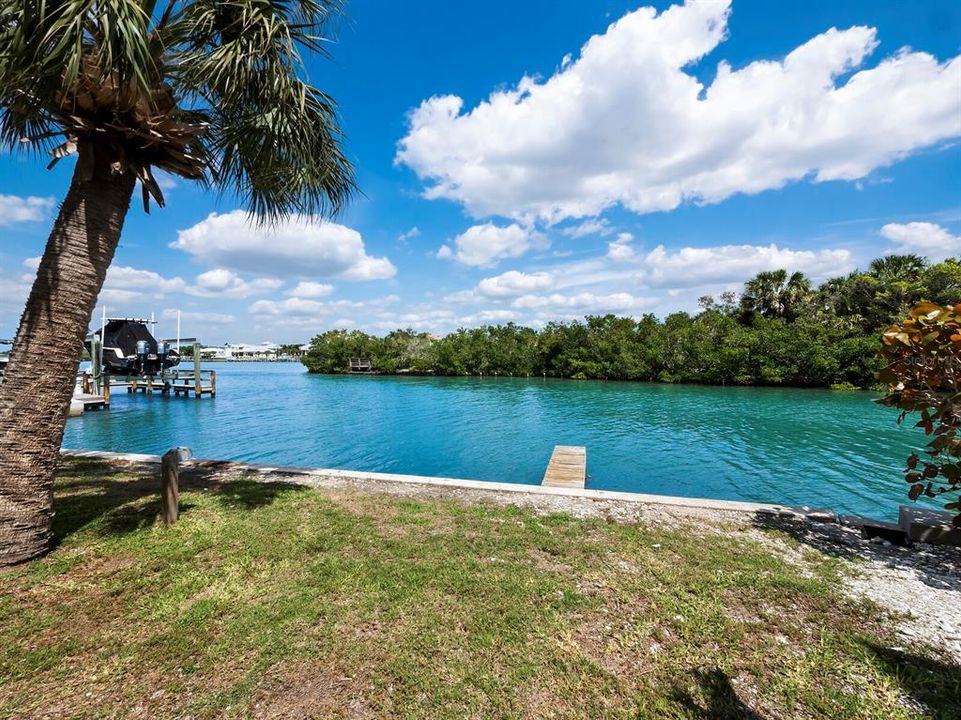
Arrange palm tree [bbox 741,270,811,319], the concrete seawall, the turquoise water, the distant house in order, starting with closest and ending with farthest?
1. the concrete seawall
2. the turquoise water
3. palm tree [bbox 741,270,811,319]
4. the distant house

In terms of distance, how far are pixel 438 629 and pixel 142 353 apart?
38072mm

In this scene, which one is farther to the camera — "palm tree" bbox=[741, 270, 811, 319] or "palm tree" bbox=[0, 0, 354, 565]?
"palm tree" bbox=[741, 270, 811, 319]

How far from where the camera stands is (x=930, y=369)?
11.5 feet

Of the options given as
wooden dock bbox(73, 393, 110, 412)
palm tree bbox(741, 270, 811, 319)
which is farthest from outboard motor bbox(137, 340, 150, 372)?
palm tree bbox(741, 270, 811, 319)

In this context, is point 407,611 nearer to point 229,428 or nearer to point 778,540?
point 778,540

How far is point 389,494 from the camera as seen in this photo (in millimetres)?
6188

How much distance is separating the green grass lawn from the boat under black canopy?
114 ft

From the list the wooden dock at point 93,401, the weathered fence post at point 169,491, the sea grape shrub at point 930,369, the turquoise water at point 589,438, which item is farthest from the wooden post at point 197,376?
the sea grape shrub at point 930,369

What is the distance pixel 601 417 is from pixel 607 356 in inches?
1059

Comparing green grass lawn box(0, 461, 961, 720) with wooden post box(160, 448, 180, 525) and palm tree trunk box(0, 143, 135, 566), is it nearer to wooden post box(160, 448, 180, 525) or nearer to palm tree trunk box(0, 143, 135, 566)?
wooden post box(160, 448, 180, 525)

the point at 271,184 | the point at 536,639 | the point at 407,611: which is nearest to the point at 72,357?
the point at 271,184

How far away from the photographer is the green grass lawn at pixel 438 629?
2.42 metres

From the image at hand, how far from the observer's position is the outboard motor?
3134 centimetres

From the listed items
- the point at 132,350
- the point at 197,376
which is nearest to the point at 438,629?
the point at 197,376
